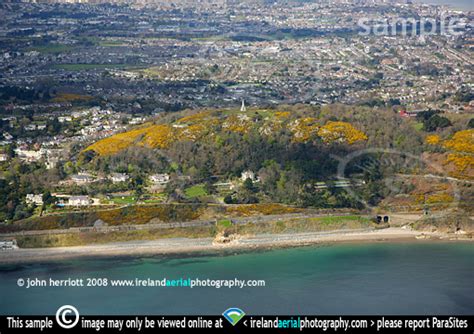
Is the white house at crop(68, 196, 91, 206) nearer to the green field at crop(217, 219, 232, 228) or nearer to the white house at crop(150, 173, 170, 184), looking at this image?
the white house at crop(150, 173, 170, 184)

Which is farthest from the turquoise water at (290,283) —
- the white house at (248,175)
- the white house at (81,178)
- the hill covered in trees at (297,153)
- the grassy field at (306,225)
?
the white house at (81,178)

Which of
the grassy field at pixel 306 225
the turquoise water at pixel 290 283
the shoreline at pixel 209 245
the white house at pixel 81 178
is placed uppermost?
the white house at pixel 81 178

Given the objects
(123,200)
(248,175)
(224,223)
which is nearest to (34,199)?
(123,200)

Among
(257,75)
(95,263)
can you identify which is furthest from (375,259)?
(257,75)

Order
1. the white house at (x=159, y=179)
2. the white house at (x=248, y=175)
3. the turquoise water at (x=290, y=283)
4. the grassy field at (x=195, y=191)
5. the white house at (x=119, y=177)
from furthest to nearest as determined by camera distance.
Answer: the white house at (x=248, y=175), the white house at (x=159, y=179), the white house at (x=119, y=177), the grassy field at (x=195, y=191), the turquoise water at (x=290, y=283)

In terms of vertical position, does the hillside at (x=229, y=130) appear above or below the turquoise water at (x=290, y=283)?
above

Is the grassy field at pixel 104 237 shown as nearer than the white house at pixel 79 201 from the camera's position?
Yes

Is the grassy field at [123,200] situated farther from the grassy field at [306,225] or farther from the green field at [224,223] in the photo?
the grassy field at [306,225]
